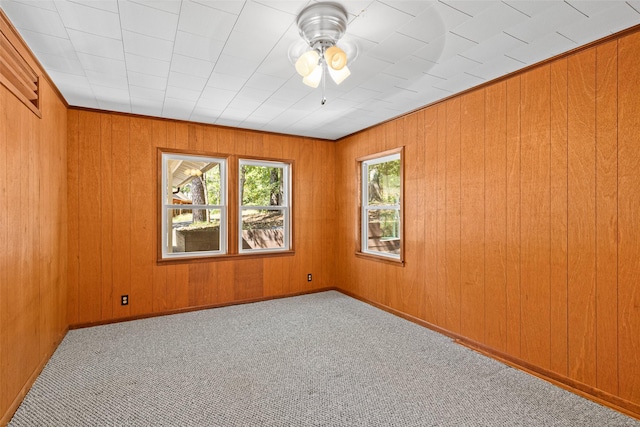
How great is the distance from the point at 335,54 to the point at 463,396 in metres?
2.37

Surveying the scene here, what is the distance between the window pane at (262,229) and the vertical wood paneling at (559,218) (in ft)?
11.2

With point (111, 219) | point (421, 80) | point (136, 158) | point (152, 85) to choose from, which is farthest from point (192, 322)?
point (421, 80)

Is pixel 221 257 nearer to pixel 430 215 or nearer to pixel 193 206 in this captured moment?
pixel 193 206

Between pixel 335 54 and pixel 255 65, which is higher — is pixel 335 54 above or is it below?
below

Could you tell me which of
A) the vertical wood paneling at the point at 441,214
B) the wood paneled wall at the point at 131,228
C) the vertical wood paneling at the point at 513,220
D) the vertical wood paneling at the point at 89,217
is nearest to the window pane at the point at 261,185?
the wood paneled wall at the point at 131,228

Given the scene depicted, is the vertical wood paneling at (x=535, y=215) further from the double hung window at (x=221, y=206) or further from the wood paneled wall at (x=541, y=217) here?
the double hung window at (x=221, y=206)

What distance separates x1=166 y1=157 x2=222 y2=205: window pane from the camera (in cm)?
419

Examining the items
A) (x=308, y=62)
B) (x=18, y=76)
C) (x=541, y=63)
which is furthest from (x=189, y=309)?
(x=541, y=63)

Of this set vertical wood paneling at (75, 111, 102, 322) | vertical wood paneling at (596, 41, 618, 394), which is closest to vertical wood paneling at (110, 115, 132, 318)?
vertical wood paneling at (75, 111, 102, 322)

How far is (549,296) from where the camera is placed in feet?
8.21

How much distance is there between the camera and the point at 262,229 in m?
4.93

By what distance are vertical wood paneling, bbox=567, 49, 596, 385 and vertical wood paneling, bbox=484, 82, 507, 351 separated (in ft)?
1.62

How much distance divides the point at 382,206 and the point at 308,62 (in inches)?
108

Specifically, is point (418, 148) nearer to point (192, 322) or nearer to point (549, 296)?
point (549, 296)
